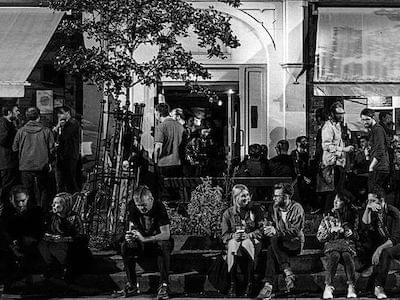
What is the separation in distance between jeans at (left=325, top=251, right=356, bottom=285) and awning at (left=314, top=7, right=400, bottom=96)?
549cm

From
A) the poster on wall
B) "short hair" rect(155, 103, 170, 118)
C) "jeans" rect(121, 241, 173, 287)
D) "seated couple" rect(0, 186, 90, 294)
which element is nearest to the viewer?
"jeans" rect(121, 241, 173, 287)

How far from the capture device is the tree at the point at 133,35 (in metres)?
13.8

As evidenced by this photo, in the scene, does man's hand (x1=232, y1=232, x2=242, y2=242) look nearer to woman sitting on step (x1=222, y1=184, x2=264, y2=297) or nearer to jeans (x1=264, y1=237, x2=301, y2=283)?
woman sitting on step (x1=222, y1=184, x2=264, y2=297)

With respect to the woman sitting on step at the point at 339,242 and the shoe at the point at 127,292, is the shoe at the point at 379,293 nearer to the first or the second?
the woman sitting on step at the point at 339,242

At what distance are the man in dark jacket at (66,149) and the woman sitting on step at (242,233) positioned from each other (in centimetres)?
389

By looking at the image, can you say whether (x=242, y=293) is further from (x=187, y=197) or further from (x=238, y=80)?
(x=238, y=80)

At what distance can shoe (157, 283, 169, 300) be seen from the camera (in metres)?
11.9

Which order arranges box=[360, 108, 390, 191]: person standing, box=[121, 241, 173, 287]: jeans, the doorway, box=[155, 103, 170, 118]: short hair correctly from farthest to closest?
1. the doorway
2. box=[155, 103, 170, 118]: short hair
3. box=[360, 108, 390, 191]: person standing
4. box=[121, 241, 173, 287]: jeans

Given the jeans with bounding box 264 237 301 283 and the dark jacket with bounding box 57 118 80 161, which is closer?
the jeans with bounding box 264 237 301 283

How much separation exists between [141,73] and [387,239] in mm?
4547

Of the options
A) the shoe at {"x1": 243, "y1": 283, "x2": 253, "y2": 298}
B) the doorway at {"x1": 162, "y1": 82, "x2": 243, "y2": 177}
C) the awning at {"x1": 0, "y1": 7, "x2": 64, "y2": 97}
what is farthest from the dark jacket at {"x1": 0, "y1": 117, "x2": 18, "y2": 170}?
the shoe at {"x1": 243, "y1": 283, "x2": 253, "y2": 298}

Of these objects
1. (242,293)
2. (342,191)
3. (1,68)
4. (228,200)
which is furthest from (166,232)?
(1,68)

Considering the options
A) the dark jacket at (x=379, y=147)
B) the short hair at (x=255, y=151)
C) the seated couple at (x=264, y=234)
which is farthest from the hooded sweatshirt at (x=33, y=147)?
the dark jacket at (x=379, y=147)

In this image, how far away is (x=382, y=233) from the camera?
1213cm
